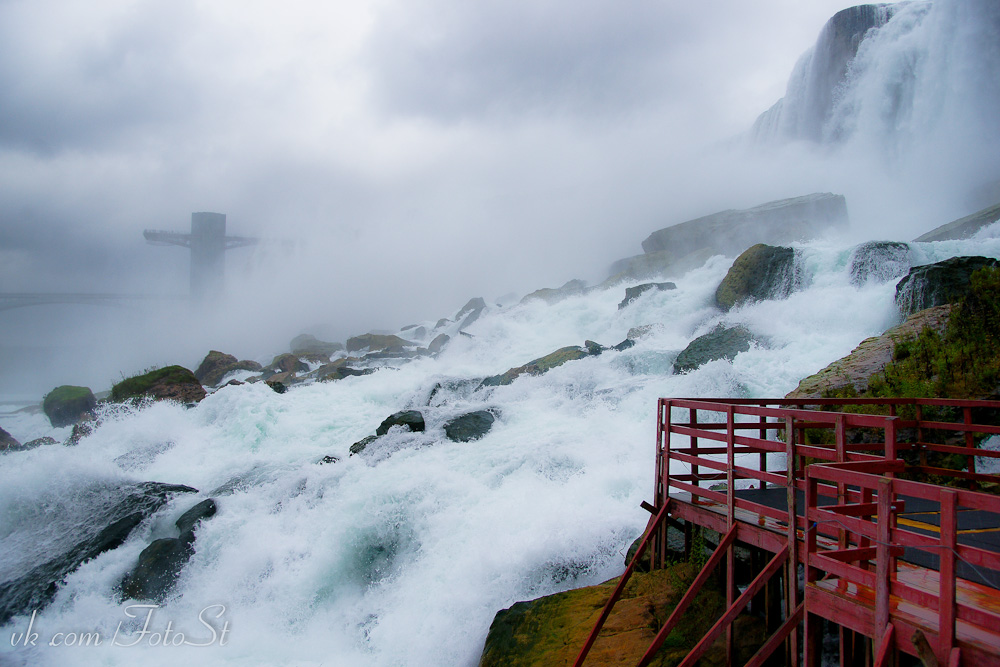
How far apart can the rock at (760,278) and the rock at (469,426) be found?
443 inches

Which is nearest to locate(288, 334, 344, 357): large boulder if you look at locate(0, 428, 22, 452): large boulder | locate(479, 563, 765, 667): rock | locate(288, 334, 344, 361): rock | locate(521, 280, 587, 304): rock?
locate(288, 334, 344, 361): rock

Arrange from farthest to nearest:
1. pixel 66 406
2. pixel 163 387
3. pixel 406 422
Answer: pixel 66 406
pixel 163 387
pixel 406 422

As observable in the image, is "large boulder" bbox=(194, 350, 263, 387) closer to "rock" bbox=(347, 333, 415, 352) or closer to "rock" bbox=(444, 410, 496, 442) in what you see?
"rock" bbox=(347, 333, 415, 352)

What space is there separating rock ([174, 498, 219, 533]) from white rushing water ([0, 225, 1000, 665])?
7.5 inches

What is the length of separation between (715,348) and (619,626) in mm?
11319

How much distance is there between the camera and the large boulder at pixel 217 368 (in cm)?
3136

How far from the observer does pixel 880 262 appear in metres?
16.6

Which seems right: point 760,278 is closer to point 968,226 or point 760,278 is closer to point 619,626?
point 968,226

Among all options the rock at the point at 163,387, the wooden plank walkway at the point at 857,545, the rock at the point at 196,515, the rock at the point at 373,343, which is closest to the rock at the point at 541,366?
the rock at the point at 196,515

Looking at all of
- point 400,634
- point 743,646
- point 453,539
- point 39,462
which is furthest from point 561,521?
point 39,462

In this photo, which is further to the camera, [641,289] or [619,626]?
[641,289]

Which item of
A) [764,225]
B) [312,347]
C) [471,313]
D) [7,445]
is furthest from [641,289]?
[312,347]

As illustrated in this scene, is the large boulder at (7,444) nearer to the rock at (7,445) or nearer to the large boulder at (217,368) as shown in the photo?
the rock at (7,445)

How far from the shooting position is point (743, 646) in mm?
4684
